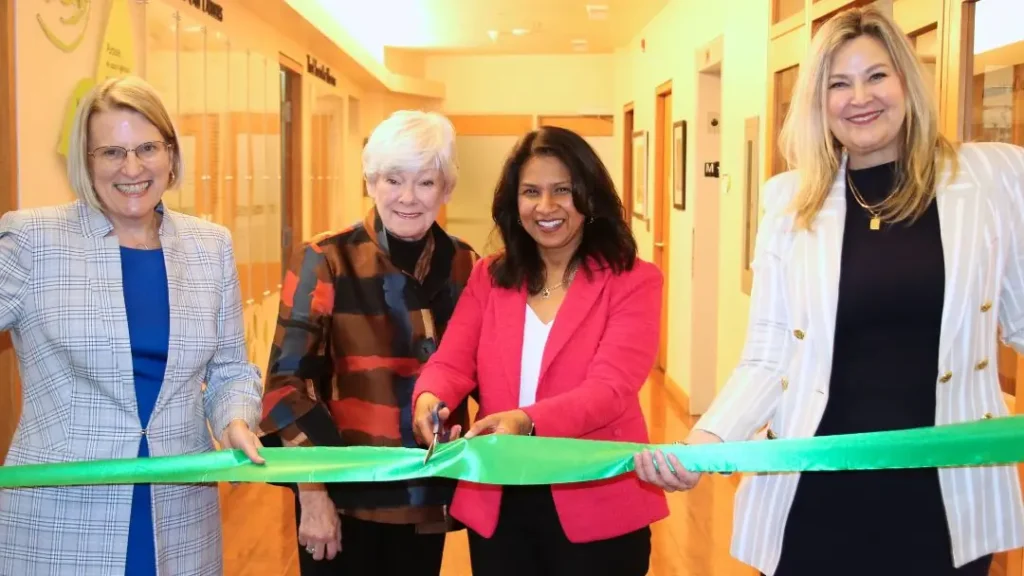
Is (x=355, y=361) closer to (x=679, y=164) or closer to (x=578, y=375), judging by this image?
(x=578, y=375)

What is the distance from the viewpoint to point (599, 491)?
206cm

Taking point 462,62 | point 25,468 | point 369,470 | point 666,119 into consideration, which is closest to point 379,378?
point 369,470

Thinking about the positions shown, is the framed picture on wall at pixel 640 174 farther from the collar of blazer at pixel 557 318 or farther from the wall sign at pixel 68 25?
the collar of blazer at pixel 557 318

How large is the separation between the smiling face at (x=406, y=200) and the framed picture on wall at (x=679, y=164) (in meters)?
5.80

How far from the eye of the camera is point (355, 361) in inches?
88.0

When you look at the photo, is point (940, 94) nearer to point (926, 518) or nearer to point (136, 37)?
point (926, 518)

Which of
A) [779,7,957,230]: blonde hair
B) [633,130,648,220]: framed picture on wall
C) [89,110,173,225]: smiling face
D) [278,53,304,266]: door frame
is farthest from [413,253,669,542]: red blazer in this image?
[633,130,648,220]: framed picture on wall

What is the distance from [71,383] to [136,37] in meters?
3.17

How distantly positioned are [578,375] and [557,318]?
126 millimetres

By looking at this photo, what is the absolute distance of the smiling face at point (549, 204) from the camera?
2160 millimetres

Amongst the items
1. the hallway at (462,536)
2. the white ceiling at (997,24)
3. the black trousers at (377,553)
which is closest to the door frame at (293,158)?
the hallway at (462,536)

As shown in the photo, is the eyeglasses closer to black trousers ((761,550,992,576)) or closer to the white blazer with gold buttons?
the white blazer with gold buttons

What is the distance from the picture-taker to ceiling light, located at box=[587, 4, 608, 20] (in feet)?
30.1

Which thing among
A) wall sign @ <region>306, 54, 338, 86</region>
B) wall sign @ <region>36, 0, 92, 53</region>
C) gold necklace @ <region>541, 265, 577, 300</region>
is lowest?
gold necklace @ <region>541, 265, 577, 300</region>
